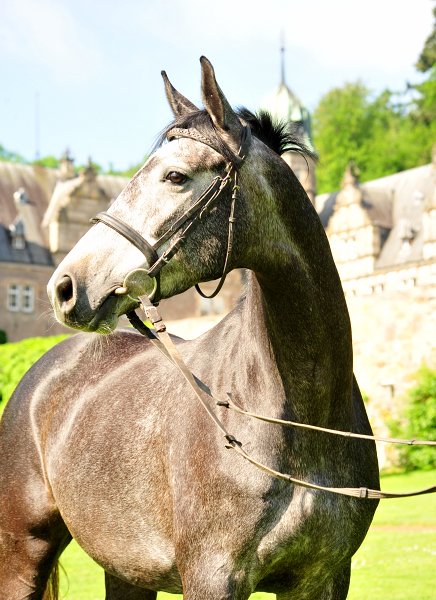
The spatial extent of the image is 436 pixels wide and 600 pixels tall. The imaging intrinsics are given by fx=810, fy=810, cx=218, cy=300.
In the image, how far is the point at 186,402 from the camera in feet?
11.9

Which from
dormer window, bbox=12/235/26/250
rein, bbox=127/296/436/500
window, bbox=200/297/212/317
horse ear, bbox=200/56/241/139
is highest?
horse ear, bbox=200/56/241/139

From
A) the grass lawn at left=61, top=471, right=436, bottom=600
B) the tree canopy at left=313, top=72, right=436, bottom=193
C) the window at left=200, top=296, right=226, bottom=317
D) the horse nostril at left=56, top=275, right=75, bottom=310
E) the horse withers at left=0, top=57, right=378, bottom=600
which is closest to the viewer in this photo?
the horse nostril at left=56, top=275, right=75, bottom=310

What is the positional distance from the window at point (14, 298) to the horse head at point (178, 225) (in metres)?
42.8

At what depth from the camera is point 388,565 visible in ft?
32.4

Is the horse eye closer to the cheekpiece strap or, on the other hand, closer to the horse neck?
the cheekpiece strap

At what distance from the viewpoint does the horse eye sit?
308 cm

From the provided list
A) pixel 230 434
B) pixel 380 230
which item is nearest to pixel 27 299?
pixel 380 230

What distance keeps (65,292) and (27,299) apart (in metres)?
43.5

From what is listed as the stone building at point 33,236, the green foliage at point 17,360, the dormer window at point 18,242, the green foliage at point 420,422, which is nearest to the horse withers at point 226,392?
the green foliage at point 420,422

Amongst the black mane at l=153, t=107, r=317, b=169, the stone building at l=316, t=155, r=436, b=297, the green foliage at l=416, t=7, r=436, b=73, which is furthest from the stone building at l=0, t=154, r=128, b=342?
the black mane at l=153, t=107, r=317, b=169

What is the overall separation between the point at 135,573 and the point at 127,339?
1.52m

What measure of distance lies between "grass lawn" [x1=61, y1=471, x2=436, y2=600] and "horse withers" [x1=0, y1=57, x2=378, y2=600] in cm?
171

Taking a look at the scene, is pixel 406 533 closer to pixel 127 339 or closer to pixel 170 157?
pixel 127 339

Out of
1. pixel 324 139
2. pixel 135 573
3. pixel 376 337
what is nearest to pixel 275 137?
pixel 135 573
